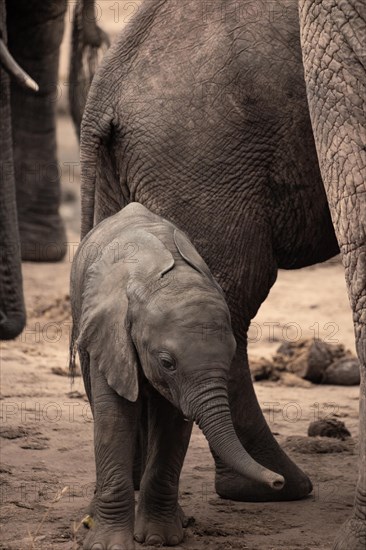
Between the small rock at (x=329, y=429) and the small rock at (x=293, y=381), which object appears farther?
the small rock at (x=293, y=381)

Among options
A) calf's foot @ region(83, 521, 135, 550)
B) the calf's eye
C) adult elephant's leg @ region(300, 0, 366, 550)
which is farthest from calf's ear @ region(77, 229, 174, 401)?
adult elephant's leg @ region(300, 0, 366, 550)

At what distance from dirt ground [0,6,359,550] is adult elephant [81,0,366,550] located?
0.45m

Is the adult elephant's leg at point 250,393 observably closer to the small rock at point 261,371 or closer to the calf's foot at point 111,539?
the calf's foot at point 111,539

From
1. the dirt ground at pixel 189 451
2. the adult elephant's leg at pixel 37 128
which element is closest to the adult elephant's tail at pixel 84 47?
the adult elephant's leg at pixel 37 128

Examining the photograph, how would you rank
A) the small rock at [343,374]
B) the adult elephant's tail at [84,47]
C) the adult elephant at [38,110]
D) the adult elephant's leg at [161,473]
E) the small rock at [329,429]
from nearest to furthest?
the adult elephant's leg at [161,473]
the small rock at [329,429]
the small rock at [343,374]
the adult elephant's tail at [84,47]
the adult elephant at [38,110]

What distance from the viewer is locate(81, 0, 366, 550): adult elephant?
4789mm

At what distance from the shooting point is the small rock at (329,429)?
5.69 m

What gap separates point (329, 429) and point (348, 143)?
1.85 m

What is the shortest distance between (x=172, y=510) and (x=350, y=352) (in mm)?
2622

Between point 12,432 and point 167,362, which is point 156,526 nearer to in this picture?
point 167,362

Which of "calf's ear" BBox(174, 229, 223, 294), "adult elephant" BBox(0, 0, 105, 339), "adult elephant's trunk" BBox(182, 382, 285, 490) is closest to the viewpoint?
"adult elephant's trunk" BBox(182, 382, 285, 490)

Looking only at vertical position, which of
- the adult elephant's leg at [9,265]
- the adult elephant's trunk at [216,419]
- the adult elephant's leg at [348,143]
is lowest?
the adult elephant's leg at [9,265]

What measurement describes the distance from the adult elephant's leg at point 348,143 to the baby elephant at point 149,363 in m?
0.35

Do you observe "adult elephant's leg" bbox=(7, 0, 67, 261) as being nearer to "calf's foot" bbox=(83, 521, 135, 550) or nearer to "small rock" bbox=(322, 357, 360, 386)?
"small rock" bbox=(322, 357, 360, 386)
